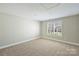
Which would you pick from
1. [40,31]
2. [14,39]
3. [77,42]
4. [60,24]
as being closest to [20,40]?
[14,39]

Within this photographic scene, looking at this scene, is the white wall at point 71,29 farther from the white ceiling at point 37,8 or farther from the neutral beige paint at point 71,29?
the white ceiling at point 37,8

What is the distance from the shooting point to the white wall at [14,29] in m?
3.96

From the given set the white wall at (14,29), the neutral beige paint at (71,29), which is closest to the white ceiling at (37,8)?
the white wall at (14,29)

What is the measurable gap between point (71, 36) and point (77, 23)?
0.92 meters

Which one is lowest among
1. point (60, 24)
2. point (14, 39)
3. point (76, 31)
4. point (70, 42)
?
point (70, 42)

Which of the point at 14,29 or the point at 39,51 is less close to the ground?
the point at 14,29

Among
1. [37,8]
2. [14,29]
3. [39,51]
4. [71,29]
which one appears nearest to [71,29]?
[71,29]

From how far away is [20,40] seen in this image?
5062 mm

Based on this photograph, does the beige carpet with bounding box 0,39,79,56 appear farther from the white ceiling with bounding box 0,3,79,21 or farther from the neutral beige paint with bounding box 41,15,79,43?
the white ceiling with bounding box 0,3,79,21

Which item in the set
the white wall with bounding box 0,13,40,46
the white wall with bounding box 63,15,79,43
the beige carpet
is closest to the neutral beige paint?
the white wall with bounding box 63,15,79,43

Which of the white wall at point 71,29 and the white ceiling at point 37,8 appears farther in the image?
the white wall at point 71,29

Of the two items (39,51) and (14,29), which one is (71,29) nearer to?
(39,51)

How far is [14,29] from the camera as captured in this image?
460 centimetres

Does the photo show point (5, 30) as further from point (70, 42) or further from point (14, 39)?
point (70, 42)
